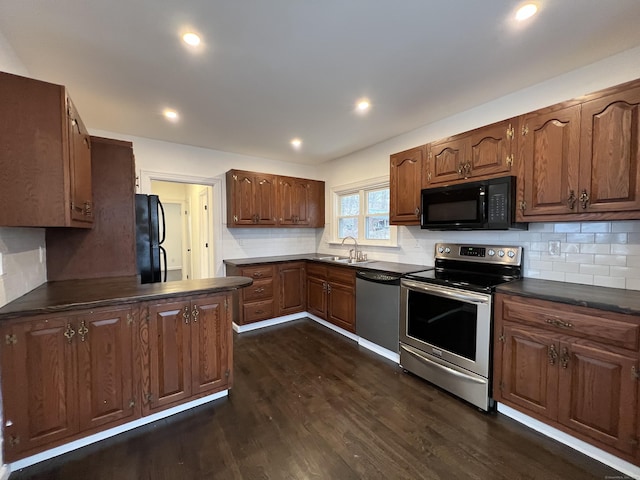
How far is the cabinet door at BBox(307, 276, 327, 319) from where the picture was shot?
12.6ft

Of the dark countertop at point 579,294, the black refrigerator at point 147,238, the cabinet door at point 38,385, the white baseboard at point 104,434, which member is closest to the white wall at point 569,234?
Answer: the dark countertop at point 579,294

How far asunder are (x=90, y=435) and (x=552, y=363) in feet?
9.98

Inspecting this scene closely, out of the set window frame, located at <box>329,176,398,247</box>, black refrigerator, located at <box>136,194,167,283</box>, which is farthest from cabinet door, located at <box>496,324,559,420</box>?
black refrigerator, located at <box>136,194,167,283</box>

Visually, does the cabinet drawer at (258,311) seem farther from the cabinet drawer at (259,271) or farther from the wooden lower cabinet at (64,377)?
the wooden lower cabinet at (64,377)

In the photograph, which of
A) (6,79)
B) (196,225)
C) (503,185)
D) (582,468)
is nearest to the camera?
(6,79)

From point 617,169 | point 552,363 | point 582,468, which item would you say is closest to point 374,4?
point 617,169

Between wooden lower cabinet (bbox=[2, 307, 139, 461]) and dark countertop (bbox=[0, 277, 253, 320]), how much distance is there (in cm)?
7

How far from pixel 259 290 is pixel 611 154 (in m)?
3.64

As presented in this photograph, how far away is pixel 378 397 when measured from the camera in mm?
2275

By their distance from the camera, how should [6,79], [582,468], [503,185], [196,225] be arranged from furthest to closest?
1. [196,225]
2. [503,185]
3. [582,468]
4. [6,79]

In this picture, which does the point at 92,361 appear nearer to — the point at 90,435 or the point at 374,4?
the point at 90,435

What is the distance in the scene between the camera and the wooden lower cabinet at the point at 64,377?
1523mm

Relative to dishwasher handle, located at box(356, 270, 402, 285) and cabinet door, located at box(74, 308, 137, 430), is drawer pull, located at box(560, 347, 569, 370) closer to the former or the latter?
dishwasher handle, located at box(356, 270, 402, 285)

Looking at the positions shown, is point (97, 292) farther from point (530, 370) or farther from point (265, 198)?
point (530, 370)
